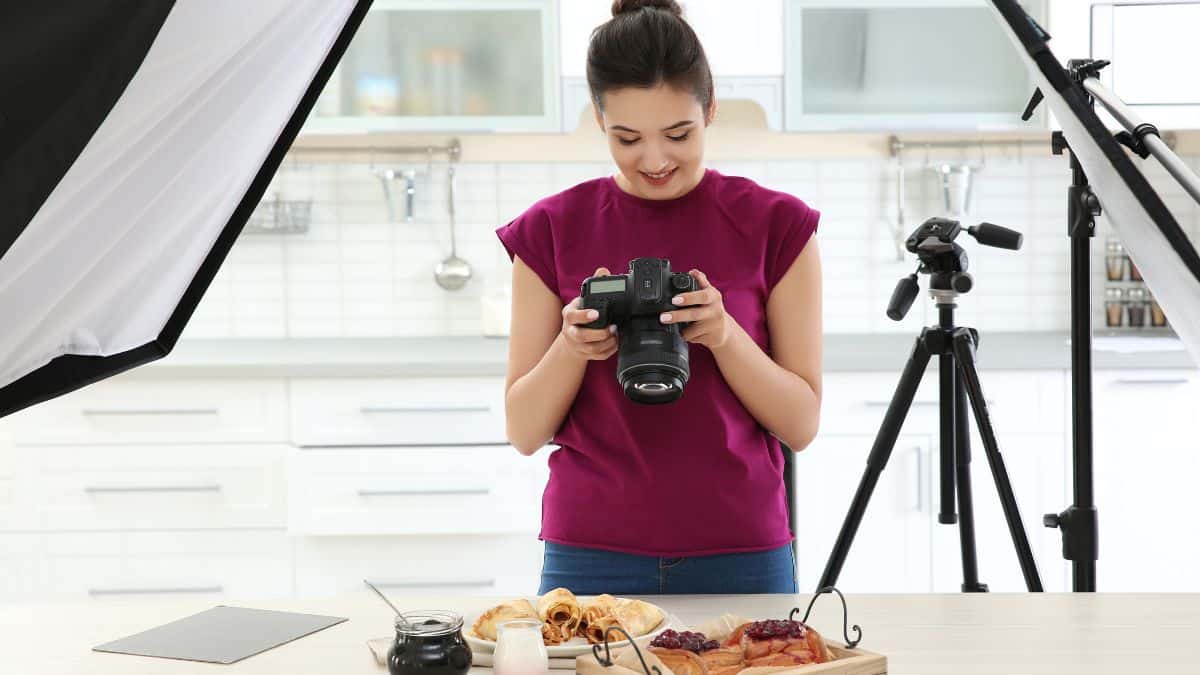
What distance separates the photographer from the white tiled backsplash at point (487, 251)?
3.61 m

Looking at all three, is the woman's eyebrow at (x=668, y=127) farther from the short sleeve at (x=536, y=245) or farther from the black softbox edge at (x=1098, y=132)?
the black softbox edge at (x=1098, y=132)

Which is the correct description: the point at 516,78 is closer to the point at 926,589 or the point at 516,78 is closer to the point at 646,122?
the point at 926,589

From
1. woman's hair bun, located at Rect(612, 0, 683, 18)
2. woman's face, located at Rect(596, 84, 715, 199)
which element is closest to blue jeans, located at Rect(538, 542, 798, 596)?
woman's face, located at Rect(596, 84, 715, 199)

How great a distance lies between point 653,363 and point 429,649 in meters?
0.35

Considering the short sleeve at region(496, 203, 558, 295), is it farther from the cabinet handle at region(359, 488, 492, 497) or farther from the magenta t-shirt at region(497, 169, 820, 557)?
the cabinet handle at region(359, 488, 492, 497)

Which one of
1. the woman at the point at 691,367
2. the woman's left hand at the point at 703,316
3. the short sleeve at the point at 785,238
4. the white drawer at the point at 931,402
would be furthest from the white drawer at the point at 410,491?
the woman's left hand at the point at 703,316

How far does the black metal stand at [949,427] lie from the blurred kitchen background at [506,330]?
85 cm

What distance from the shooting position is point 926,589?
10.0ft

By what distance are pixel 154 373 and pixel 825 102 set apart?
1888 mm

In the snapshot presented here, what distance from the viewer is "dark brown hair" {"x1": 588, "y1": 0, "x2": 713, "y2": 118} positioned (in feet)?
4.60

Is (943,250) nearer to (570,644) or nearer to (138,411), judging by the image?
(570,644)

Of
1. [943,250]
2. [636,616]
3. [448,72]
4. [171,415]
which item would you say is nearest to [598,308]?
[636,616]

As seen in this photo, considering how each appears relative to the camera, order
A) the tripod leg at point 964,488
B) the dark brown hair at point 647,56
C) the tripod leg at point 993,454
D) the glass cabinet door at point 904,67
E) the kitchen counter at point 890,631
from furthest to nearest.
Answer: the glass cabinet door at point 904,67, the tripod leg at point 964,488, the tripod leg at point 993,454, the dark brown hair at point 647,56, the kitchen counter at point 890,631

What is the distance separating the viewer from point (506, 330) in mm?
3475
